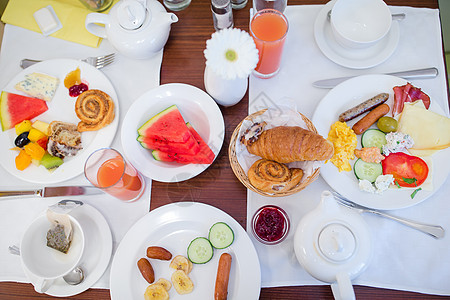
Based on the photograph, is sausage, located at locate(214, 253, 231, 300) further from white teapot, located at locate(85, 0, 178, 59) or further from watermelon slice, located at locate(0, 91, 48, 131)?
watermelon slice, located at locate(0, 91, 48, 131)

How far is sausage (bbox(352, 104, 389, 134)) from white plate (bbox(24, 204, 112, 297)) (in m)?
0.93

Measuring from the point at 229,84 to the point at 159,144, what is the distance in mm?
316

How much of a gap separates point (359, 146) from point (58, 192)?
108cm

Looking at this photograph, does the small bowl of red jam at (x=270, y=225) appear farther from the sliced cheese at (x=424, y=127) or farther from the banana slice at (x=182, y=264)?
the sliced cheese at (x=424, y=127)

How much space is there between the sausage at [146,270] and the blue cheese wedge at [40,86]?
73cm

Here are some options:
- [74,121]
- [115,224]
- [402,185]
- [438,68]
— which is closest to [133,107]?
[74,121]

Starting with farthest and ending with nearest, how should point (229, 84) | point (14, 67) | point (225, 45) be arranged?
point (14, 67) → point (229, 84) → point (225, 45)

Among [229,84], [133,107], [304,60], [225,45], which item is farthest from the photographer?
[304,60]

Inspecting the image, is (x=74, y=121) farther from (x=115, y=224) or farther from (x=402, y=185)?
(x=402, y=185)

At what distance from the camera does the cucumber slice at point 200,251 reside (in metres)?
1.06

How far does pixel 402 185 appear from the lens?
1048mm

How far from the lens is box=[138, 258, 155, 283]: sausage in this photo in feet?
3.44

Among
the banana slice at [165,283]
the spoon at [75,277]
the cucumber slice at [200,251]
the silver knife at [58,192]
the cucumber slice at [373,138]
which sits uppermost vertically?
the cucumber slice at [373,138]

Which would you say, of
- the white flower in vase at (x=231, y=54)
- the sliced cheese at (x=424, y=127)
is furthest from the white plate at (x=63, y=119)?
the sliced cheese at (x=424, y=127)
